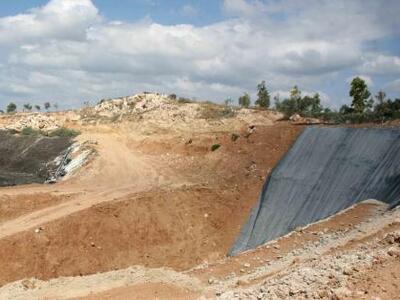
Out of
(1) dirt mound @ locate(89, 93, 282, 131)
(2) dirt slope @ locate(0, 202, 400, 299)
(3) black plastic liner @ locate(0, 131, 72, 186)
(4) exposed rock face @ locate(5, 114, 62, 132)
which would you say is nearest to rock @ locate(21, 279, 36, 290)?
(2) dirt slope @ locate(0, 202, 400, 299)

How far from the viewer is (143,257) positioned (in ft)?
87.2

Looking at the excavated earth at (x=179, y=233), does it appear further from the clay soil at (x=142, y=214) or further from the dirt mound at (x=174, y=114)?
the dirt mound at (x=174, y=114)

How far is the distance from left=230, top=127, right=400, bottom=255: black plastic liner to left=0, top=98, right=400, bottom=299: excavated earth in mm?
1267

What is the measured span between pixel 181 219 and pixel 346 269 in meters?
17.3

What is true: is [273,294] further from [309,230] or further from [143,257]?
[143,257]

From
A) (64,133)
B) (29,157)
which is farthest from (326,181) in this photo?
(64,133)

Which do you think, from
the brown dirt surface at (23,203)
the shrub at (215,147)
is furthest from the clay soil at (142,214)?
the shrub at (215,147)

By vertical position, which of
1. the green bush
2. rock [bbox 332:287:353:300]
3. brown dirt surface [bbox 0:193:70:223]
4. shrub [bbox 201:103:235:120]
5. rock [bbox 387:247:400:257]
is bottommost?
brown dirt surface [bbox 0:193:70:223]

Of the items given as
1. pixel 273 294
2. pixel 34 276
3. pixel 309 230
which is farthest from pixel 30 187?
pixel 273 294

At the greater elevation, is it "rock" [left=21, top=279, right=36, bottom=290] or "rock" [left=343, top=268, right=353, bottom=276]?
"rock" [left=343, top=268, right=353, bottom=276]

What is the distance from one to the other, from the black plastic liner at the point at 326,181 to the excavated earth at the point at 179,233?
49.9 inches

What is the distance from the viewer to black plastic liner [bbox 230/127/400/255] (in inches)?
930

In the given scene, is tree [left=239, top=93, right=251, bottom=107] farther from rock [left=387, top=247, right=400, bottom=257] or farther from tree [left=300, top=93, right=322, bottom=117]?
rock [left=387, top=247, right=400, bottom=257]

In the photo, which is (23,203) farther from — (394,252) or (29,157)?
(394,252)
